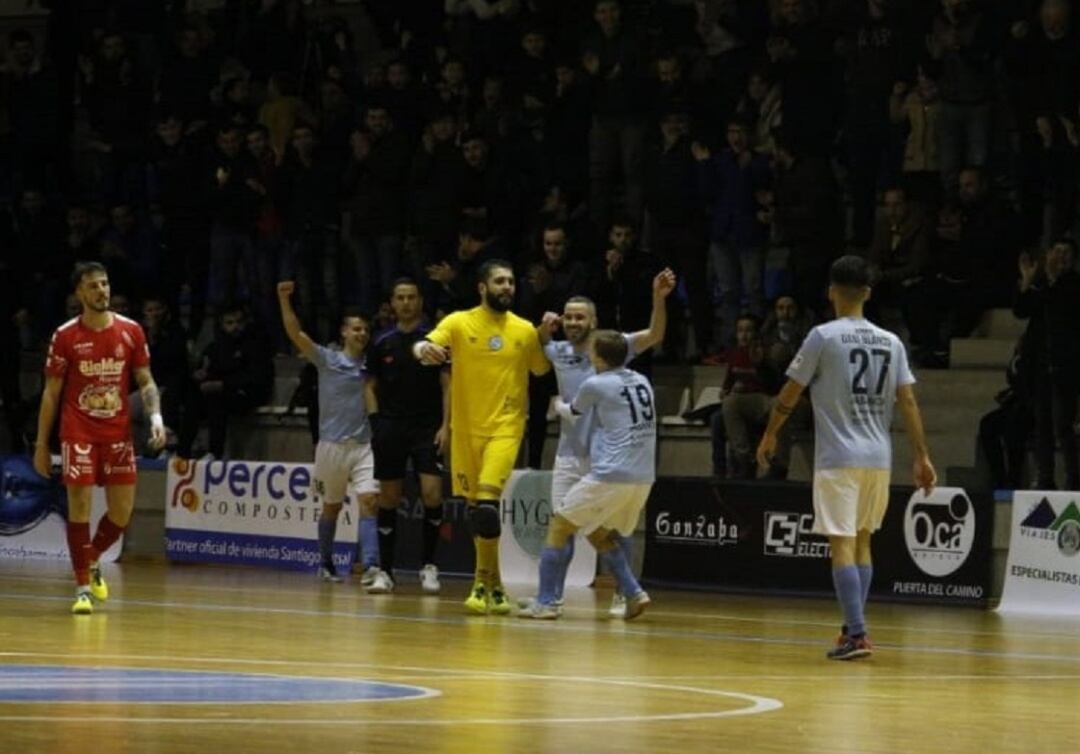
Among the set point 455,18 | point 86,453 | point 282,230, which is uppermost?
point 455,18

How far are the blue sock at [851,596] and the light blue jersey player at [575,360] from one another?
3.37 metres

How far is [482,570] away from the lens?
17469mm

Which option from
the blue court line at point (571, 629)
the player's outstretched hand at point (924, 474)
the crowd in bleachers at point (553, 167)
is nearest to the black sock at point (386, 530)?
the blue court line at point (571, 629)

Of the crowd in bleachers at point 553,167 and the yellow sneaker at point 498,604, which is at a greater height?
the crowd in bleachers at point 553,167

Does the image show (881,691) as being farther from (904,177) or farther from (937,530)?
(904,177)

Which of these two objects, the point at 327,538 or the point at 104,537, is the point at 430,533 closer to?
the point at 327,538

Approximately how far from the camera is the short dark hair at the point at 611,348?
16.4 meters

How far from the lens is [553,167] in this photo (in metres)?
25.4

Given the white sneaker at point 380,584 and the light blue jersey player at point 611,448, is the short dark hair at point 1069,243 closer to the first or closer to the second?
the light blue jersey player at point 611,448

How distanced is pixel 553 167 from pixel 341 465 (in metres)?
5.16

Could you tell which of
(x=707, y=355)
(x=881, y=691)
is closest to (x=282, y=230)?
(x=707, y=355)

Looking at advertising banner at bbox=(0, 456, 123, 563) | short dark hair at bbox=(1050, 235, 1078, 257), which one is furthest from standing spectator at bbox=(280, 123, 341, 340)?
short dark hair at bbox=(1050, 235, 1078, 257)

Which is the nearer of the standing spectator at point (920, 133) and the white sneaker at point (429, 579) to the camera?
the white sneaker at point (429, 579)

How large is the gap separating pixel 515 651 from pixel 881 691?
261cm
